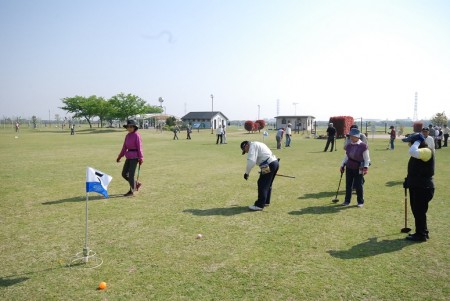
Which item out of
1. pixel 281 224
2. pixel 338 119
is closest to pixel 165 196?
pixel 281 224

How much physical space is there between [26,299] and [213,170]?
10.5 meters

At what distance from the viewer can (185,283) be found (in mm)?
4402

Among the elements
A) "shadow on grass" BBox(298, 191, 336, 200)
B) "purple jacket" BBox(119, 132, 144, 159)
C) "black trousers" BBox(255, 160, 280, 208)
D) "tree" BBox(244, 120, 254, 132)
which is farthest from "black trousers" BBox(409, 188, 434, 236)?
"tree" BBox(244, 120, 254, 132)

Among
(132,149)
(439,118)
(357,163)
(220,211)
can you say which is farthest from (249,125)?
(220,211)

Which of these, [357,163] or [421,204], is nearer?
[421,204]

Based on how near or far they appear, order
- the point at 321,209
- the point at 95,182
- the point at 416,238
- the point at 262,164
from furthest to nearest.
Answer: the point at 321,209 < the point at 262,164 < the point at 416,238 < the point at 95,182

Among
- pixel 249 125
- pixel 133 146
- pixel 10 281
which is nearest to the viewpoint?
pixel 10 281

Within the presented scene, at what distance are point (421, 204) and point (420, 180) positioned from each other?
452mm

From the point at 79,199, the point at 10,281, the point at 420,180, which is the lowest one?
the point at 10,281

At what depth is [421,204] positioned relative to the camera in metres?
5.82

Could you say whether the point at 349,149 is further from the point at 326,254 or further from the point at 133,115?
the point at 133,115

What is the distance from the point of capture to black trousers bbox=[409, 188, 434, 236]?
227 inches

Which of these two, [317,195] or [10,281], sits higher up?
[317,195]

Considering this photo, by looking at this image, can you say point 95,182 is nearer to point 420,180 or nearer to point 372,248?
point 372,248
